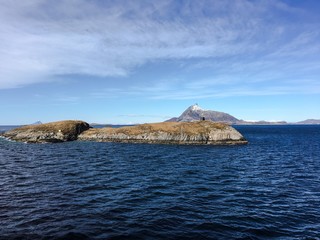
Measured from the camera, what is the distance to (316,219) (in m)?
21.1

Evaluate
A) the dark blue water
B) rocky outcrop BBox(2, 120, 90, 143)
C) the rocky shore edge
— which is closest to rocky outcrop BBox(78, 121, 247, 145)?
the rocky shore edge

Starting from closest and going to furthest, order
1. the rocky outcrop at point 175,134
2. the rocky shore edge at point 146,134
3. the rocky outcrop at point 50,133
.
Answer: the rocky outcrop at point 175,134
the rocky shore edge at point 146,134
the rocky outcrop at point 50,133

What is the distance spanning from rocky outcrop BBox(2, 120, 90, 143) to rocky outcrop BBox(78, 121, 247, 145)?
4.37 m

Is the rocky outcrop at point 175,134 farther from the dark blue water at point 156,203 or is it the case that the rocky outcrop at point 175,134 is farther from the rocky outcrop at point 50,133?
the dark blue water at point 156,203

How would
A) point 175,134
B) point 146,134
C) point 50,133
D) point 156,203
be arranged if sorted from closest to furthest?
point 156,203, point 175,134, point 146,134, point 50,133

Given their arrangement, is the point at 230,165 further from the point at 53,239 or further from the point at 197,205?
the point at 53,239

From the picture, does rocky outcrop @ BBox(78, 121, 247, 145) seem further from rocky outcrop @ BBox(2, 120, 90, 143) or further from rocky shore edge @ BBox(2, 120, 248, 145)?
rocky outcrop @ BBox(2, 120, 90, 143)

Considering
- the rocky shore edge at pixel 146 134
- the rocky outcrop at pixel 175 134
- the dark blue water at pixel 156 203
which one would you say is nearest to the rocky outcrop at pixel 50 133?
the rocky shore edge at pixel 146 134

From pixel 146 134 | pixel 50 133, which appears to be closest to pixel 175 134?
pixel 146 134

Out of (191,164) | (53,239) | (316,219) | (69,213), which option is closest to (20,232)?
(53,239)

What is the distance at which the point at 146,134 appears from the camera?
92.9 meters

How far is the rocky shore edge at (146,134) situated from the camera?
284 ft

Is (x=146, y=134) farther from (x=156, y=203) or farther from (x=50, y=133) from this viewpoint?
(x=156, y=203)

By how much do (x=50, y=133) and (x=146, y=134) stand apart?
36291mm
